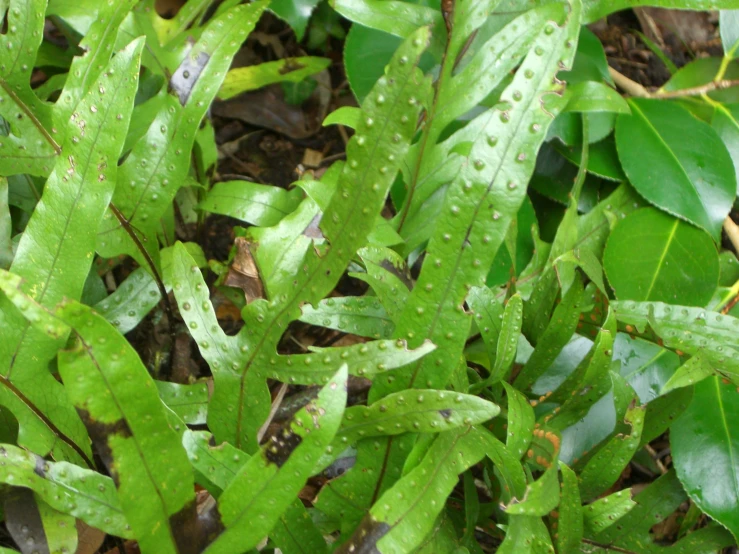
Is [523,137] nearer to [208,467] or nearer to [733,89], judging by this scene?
[208,467]

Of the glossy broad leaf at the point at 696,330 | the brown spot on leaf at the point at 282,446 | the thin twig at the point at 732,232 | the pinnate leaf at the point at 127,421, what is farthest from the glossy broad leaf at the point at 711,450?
the pinnate leaf at the point at 127,421

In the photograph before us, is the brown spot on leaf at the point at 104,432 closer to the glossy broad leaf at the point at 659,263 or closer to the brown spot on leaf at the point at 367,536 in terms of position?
the brown spot on leaf at the point at 367,536

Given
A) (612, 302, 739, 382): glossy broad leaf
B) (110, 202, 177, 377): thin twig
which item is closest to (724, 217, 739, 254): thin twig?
(612, 302, 739, 382): glossy broad leaf

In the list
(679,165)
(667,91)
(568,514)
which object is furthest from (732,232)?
(568,514)

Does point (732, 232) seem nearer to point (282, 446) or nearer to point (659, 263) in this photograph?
point (659, 263)

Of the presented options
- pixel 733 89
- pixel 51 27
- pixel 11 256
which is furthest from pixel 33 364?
pixel 733 89

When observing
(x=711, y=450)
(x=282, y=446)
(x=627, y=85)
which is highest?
(x=627, y=85)

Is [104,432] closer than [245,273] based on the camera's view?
Yes

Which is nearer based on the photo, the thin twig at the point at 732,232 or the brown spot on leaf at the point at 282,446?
the brown spot on leaf at the point at 282,446

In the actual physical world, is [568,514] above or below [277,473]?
below
